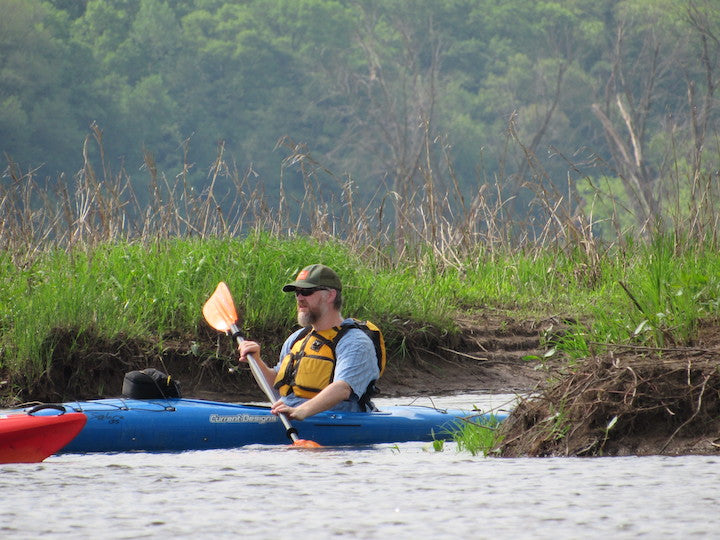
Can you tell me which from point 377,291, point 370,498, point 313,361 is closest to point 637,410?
point 370,498

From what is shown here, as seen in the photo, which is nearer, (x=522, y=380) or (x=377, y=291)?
(x=522, y=380)

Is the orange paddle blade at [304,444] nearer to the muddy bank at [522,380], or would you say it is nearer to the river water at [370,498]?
the river water at [370,498]

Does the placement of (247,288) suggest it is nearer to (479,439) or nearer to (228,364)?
(228,364)

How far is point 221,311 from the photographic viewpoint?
699 cm

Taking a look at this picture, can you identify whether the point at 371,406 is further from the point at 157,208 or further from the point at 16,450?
the point at 157,208

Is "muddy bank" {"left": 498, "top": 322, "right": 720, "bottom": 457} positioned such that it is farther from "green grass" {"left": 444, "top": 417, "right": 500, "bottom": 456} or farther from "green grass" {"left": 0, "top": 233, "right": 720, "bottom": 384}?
"green grass" {"left": 0, "top": 233, "right": 720, "bottom": 384}

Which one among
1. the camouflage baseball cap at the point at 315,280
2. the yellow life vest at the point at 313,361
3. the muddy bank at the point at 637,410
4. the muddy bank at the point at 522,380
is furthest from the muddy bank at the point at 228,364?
the muddy bank at the point at 637,410

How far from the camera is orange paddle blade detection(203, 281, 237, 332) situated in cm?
687

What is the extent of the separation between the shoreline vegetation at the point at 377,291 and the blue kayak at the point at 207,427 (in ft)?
2.65

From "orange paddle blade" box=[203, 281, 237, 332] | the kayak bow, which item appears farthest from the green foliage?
"orange paddle blade" box=[203, 281, 237, 332]

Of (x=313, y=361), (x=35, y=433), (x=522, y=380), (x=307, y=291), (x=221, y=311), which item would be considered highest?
(x=307, y=291)

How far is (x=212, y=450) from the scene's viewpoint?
5727mm

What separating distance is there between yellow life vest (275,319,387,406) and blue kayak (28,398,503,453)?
0.16 metres

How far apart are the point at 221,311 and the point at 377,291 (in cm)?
195
